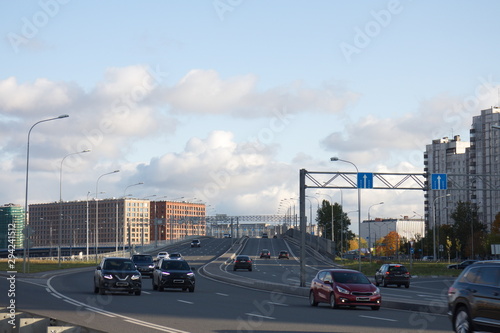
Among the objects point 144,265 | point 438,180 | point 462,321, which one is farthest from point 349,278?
point 144,265

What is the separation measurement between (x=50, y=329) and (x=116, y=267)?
801 inches

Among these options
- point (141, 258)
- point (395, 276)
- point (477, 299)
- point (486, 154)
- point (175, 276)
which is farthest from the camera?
point (486, 154)

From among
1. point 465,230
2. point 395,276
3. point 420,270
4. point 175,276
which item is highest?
point 175,276

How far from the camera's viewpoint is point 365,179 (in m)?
49.2

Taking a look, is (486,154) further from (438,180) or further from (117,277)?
(117,277)

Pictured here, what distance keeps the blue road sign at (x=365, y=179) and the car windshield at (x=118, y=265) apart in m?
20.8

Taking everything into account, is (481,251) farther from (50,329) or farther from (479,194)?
(50,329)

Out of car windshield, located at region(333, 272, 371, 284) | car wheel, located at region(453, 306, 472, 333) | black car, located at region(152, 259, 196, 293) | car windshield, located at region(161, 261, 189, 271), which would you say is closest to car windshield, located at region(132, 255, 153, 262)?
black car, located at region(152, 259, 196, 293)

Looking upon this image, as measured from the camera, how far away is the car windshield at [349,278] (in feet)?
87.6

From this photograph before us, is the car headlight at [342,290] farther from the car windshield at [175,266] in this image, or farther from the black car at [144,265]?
the black car at [144,265]

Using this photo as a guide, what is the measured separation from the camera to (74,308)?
24.3 metres

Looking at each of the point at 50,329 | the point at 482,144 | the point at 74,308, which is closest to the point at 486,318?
the point at 50,329

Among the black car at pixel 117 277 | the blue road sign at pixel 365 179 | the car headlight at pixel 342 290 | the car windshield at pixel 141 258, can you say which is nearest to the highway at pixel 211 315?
the car headlight at pixel 342 290

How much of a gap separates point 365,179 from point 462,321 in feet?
109
